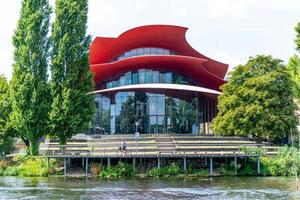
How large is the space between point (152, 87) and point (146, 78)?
2011 millimetres

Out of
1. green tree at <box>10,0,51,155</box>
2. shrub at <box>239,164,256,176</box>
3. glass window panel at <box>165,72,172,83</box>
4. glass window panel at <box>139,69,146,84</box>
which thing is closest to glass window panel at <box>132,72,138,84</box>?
glass window panel at <box>139,69,146,84</box>

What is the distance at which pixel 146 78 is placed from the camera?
154ft

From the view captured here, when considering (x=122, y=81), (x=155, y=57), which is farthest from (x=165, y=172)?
(x=122, y=81)

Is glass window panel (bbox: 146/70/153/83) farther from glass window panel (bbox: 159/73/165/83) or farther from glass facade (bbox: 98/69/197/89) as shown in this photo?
glass window panel (bbox: 159/73/165/83)

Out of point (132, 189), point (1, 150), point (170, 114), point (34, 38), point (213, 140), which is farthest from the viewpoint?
point (1, 150)

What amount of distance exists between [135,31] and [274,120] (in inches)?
671

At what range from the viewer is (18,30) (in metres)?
36.2

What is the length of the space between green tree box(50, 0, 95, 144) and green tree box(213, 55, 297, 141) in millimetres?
11424

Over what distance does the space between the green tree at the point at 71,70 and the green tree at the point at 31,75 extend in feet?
2.82

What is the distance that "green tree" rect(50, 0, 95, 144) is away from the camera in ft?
115

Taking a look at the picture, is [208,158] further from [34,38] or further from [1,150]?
[1,150]

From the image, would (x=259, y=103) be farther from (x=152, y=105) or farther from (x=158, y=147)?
(x=152, y=105)

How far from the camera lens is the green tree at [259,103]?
37250 mm

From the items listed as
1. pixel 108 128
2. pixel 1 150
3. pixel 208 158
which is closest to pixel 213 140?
pixel 208 158
